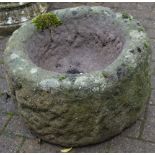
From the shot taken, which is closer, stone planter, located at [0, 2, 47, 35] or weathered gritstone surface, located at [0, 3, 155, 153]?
weathered gritstone surface, located at [0, 3, 155, 153]

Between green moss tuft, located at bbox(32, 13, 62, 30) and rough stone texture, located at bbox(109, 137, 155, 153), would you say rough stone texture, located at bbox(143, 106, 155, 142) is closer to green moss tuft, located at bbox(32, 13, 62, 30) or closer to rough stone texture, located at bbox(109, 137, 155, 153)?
rough stone texture, located at bbox(109, 137, 155, 153)

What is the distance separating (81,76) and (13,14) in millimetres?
2197

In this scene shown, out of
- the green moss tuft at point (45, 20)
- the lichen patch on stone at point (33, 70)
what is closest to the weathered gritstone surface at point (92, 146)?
the lichen patch on stone at point (33, 70)

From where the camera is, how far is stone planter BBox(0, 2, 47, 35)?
15.7 ft

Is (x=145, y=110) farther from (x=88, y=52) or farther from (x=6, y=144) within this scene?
(x=6, y=144)

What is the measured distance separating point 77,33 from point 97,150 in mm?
1167

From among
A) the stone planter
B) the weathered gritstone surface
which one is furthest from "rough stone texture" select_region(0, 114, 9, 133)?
the stone planter

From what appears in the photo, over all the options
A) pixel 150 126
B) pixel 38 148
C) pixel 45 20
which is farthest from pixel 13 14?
pixel 150 126

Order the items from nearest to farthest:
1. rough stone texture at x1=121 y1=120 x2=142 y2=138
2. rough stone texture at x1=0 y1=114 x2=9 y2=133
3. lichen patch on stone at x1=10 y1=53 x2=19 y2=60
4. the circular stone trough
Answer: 1. the circular stone trough
2. lichen patch on stone at x1=10 y1=53 x2=19 y2=60
3. rough stone texture at x1=121 y1=120 x2=142 y2=138
4. rough stone texture at x1=0 y1=114 x2=9 y2=133

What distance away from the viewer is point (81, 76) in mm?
2965

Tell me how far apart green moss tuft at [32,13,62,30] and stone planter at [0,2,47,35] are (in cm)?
142

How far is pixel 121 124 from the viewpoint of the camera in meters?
3.29

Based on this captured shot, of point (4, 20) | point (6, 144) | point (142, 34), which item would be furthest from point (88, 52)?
point (4, 20)

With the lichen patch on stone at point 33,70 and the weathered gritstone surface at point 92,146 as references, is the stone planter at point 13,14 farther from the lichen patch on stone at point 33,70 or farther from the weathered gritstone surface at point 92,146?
the lichen patch on stone at point 33,70
